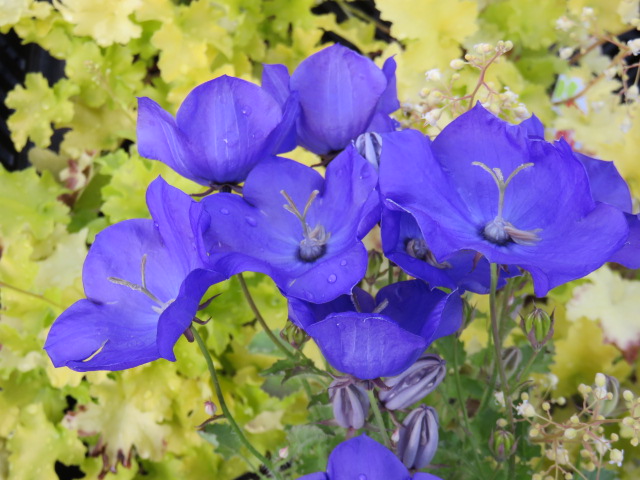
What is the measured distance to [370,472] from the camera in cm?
34

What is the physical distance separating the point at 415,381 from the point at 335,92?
0.18 m

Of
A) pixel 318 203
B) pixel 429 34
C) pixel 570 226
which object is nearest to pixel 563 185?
pixel 570 226

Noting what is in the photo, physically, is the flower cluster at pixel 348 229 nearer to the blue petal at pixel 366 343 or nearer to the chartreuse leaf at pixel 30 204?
the blue petal at pixel 366 343

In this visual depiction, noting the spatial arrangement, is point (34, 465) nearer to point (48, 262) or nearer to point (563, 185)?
point (48, 262)

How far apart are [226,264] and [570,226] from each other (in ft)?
0.58

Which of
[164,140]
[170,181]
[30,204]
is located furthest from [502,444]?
[30,204]

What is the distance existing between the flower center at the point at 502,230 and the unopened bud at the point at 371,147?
52mm

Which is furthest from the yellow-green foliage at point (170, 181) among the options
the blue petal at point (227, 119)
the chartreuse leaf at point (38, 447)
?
the blue petal at point (227, 119)

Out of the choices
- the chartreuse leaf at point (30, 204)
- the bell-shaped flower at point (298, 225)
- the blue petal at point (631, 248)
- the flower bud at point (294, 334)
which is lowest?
the chartreuse leaf at point (30, 204)

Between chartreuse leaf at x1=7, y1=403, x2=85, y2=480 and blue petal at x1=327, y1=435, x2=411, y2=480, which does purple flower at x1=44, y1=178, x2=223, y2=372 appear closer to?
blue petal at x1=327, y1=435, x2=411, y2=480

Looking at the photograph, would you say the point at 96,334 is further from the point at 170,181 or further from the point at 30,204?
the point at 30,204

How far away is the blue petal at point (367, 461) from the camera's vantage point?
1.11 feet

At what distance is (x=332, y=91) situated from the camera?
409 mm

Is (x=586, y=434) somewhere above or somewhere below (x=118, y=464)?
above
